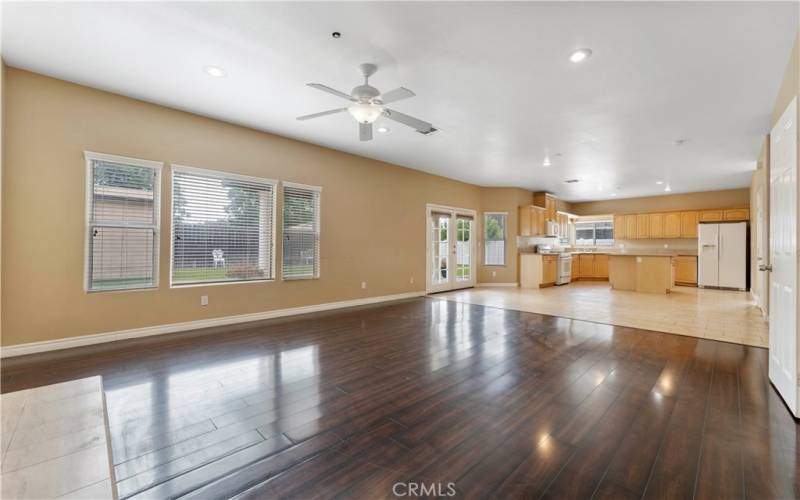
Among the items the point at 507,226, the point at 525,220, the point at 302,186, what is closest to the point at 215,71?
the point at 302,186

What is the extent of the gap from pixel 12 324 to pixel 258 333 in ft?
7.31

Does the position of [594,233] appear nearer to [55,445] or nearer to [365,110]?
[365,110]

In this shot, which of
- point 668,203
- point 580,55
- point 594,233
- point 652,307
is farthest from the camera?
point 594,233

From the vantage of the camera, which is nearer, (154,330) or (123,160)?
(123,160)

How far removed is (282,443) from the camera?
1911 millimetres

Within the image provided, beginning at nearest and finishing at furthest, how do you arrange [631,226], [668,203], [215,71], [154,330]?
[215,71], [154,330], [668,203], [631,226]

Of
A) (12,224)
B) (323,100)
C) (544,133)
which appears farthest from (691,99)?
(12,224)

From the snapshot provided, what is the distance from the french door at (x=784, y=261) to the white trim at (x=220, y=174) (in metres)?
5.42

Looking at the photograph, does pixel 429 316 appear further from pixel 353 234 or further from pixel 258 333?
pixel 258 333

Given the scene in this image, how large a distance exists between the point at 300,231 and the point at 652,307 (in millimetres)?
6355

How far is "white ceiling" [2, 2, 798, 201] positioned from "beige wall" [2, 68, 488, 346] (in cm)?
27

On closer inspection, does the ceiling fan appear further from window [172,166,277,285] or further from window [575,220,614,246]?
window [575,220,614,246]

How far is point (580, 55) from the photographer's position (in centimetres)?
287

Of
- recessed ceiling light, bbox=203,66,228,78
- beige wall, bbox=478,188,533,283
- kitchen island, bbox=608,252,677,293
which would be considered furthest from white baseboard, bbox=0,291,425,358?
kitchen island, bbox=608,252,677,293
